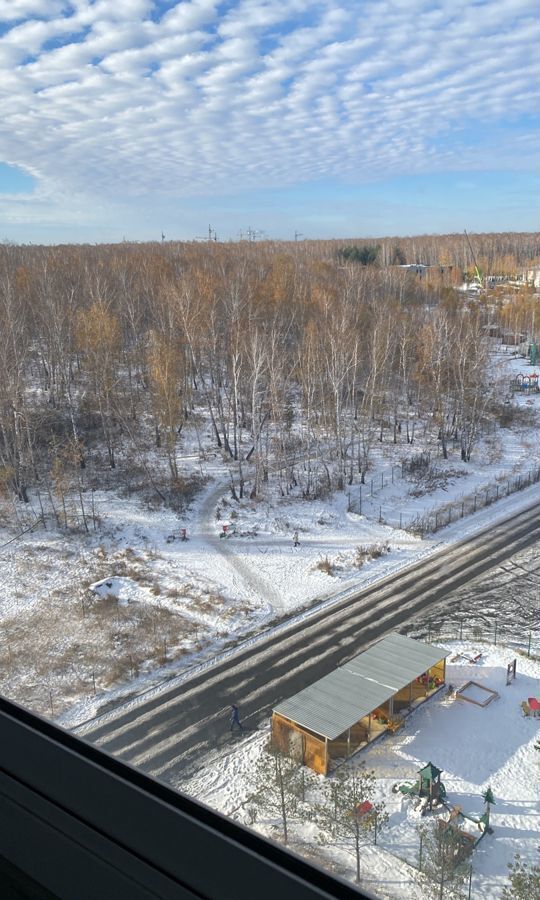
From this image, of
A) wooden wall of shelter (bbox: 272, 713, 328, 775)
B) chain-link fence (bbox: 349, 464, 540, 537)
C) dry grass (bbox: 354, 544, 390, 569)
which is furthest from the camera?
chain-link fence (bbox: 349, 464, 540, 537)

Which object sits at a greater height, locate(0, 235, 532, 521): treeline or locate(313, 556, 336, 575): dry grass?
locate(0, 235, 532, 521): treeline

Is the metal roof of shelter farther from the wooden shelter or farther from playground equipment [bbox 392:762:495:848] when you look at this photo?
playground equipment [bbox 392:762:495:848]

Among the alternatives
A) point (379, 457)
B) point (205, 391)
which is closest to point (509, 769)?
point (379, 457)

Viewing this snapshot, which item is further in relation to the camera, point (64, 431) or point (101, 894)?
point (64, 431)

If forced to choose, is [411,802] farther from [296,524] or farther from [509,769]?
[296,524]

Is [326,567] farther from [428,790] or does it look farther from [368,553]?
[428,790]

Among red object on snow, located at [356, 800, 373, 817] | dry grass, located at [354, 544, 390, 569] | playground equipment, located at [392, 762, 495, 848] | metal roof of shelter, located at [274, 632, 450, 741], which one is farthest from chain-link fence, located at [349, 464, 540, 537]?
red object on snow, located at [356, 800, 373, 817]
